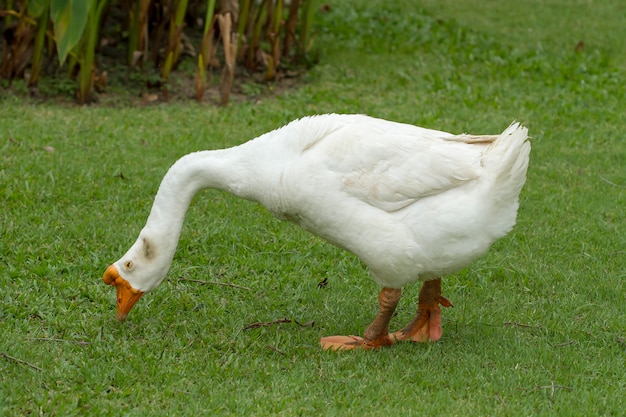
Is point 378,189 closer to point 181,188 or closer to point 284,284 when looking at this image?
point 181,188

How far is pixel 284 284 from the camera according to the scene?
6004mm

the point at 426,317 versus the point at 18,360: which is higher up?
the point at 426,317

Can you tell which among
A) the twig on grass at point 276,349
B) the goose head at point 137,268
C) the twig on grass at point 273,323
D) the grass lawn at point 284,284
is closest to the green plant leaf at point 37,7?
the grass lawn at point 284,284

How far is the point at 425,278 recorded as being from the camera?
5.01 meters

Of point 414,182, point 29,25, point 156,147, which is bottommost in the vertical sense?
point 156,147

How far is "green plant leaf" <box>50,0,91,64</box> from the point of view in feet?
23.9

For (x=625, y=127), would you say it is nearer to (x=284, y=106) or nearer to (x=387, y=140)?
(x=284, y=106)

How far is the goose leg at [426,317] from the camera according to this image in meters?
5.31

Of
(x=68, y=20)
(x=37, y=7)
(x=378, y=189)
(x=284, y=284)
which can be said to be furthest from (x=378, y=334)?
(x=37, y=7)

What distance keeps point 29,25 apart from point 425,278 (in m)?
5.41

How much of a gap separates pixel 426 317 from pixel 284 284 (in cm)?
108

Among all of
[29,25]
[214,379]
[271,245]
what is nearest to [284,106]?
[29,25]

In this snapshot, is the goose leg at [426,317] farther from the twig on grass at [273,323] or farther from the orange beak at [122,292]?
the orange beak at [122,292]

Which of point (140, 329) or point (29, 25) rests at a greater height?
point (29, 25)
